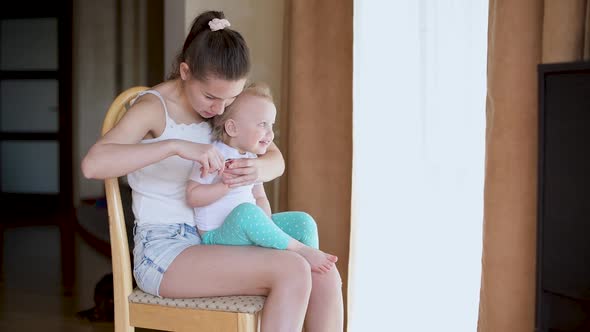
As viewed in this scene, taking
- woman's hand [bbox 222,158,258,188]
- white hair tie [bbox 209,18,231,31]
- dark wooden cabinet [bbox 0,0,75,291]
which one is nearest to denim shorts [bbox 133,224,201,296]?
woman's hand [bbox 222,158,258,188]

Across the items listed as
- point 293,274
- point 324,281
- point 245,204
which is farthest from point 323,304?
point 245,204

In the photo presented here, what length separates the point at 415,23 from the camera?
2.27m

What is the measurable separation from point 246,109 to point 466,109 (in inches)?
30.7

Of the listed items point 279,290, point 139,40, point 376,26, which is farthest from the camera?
point 139,40

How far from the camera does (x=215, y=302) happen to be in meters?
1.57

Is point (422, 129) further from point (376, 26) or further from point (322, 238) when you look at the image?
point (322, 238)

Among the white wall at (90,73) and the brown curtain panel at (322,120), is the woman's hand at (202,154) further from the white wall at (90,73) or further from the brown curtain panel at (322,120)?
the white wall at (90,73)

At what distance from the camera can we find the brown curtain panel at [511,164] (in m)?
2.03

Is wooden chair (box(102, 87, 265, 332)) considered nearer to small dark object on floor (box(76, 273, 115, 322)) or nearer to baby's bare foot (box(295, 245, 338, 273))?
baby's bare foot (box(295, 245, 338, 273))

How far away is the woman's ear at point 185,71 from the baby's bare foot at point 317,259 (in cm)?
49

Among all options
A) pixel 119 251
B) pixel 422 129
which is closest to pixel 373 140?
pixel 422 129

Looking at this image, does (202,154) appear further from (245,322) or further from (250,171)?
(245,322)

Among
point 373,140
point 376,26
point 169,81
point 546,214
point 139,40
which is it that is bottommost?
point 546,214

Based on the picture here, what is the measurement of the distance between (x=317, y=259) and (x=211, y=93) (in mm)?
461
